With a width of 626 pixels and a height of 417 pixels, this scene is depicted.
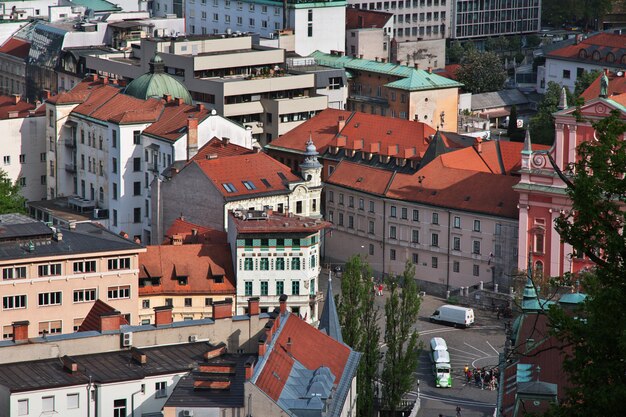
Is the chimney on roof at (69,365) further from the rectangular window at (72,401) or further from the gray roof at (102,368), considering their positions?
the rectangular window at (72,401)

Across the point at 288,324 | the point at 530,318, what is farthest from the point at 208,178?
the point at 530,318

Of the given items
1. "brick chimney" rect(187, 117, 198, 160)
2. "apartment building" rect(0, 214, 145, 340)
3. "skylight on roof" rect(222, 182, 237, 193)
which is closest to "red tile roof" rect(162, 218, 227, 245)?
"skylight on roof" rect(222, 182, 237, 193)

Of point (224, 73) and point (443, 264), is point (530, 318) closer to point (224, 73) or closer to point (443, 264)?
point (443, 264)

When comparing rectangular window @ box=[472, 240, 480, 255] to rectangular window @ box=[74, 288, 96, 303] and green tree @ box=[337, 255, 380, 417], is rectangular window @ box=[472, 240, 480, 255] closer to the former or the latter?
green tree @ box=[337, 255, 380, 417]

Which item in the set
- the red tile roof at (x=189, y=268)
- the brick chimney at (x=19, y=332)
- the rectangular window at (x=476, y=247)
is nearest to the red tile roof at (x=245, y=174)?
the rectangular window at (x=476, y=247)

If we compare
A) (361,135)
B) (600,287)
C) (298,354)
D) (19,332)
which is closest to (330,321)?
(298,354)

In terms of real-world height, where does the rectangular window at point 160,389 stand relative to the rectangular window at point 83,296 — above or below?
above
